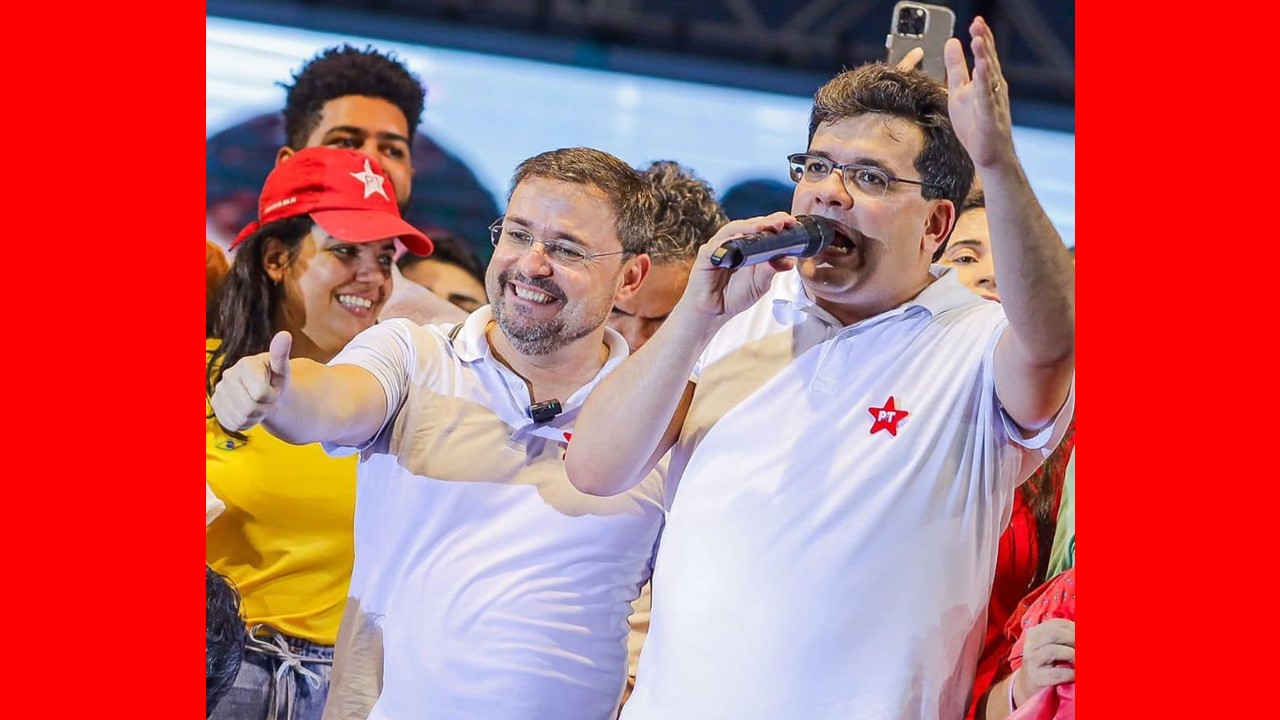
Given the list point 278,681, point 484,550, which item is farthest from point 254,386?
point 278,681

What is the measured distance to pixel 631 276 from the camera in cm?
262

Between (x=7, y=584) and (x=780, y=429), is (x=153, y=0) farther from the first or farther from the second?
(x=780, y=429)

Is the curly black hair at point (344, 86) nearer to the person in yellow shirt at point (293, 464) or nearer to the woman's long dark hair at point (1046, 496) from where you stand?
the person in yellow shirt at point (293, 464)

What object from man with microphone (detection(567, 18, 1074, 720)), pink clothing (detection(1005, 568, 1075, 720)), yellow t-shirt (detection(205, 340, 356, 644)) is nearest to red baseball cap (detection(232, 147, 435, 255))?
yellow t-shirt (detection(205, 340, 356, 644))

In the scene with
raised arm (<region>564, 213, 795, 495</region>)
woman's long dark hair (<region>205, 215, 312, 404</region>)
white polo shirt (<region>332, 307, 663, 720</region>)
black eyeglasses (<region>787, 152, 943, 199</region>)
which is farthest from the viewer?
woman's long dark hair (<region>205, 215, 312, 404</region>)

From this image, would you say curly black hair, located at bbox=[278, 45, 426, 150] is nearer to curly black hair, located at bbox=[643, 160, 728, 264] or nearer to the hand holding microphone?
curly black hair, located at bbox=[643, 160, 728, 264]

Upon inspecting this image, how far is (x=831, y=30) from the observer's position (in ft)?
17.3

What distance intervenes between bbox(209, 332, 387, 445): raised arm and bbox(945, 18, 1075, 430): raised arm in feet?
2.99

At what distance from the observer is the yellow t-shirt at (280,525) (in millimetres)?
2850

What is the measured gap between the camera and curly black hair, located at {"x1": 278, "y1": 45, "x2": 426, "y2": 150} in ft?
13.1

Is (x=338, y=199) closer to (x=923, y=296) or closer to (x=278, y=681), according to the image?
(x=278, y=681)

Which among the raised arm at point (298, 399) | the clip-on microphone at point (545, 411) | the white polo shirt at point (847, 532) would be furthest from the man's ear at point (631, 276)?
the white polo shirt at point (847, 532)

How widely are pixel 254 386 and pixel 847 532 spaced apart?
83 centimetres

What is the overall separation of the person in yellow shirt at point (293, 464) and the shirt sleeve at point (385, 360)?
47 cm
